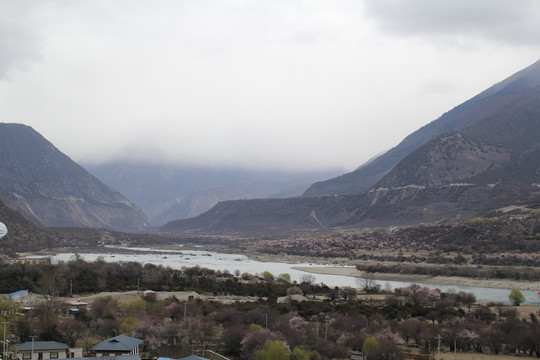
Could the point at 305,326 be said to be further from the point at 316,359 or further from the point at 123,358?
the point at 123,358

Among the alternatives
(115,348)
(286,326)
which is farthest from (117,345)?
(286,326)

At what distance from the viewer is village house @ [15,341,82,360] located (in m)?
39.4

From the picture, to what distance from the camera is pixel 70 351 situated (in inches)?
1607

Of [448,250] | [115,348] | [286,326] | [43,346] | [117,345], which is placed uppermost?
[43,346]

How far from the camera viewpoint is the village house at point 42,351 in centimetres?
3938

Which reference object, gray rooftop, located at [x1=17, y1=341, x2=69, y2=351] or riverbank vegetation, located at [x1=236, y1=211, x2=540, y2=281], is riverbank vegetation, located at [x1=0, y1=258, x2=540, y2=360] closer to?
gray rooftop, located at [x1=17, y1=341, x2=69, y2=351]

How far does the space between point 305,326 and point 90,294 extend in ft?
98.2

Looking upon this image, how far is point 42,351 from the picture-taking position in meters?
39.6

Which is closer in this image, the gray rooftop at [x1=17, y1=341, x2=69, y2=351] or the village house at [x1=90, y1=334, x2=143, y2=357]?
the village house at [x1=90, y1=334, x2=143, y2=357]

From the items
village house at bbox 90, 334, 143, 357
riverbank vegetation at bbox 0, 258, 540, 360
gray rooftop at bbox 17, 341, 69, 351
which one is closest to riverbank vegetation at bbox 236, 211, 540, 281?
riverbank vegetation at bbox 0, 258, 540, 360

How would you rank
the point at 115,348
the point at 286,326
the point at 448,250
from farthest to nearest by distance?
1. the point at 448,250
2. the point at 286,326
3. the point at 115,348

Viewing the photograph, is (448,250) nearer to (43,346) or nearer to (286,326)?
(286,326)

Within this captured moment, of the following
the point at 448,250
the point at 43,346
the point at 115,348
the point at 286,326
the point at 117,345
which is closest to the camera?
the point at 115,348

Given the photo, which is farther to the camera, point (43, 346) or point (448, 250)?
point (448, 250)
